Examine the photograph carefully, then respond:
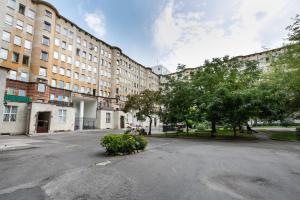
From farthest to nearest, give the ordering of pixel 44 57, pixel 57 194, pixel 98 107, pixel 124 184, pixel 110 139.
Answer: pixel 98 107, pixel 44 57, pixel 110 139, pixel 124 184, pixel 57 194

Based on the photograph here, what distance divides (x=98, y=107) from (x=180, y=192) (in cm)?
3840

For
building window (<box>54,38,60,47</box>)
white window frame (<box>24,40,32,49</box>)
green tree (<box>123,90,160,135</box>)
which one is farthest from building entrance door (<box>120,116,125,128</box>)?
white window frame (<box>24,40,32,49</box>)

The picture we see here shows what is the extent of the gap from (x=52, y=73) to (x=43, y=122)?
432 inches

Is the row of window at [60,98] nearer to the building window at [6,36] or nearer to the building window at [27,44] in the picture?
the building window at [27,44]

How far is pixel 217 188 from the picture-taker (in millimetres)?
4992

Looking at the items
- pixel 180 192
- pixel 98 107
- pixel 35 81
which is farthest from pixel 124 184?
pixel 98 107

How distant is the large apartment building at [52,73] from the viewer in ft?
83.1

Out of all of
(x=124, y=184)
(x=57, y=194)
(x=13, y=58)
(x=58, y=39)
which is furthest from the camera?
(x=58, y=39)

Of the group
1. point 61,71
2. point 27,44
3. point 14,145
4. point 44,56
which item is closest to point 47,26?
point 27,44

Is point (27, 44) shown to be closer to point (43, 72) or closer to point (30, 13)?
point (43, 72)

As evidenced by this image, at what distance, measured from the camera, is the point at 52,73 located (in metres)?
33.2

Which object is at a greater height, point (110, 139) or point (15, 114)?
point (15, 114)

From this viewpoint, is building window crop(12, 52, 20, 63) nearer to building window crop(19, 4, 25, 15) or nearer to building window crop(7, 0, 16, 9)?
building window crop(19, 4, 25, 15)

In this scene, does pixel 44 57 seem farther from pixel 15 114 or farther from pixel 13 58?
pixel 15 114
